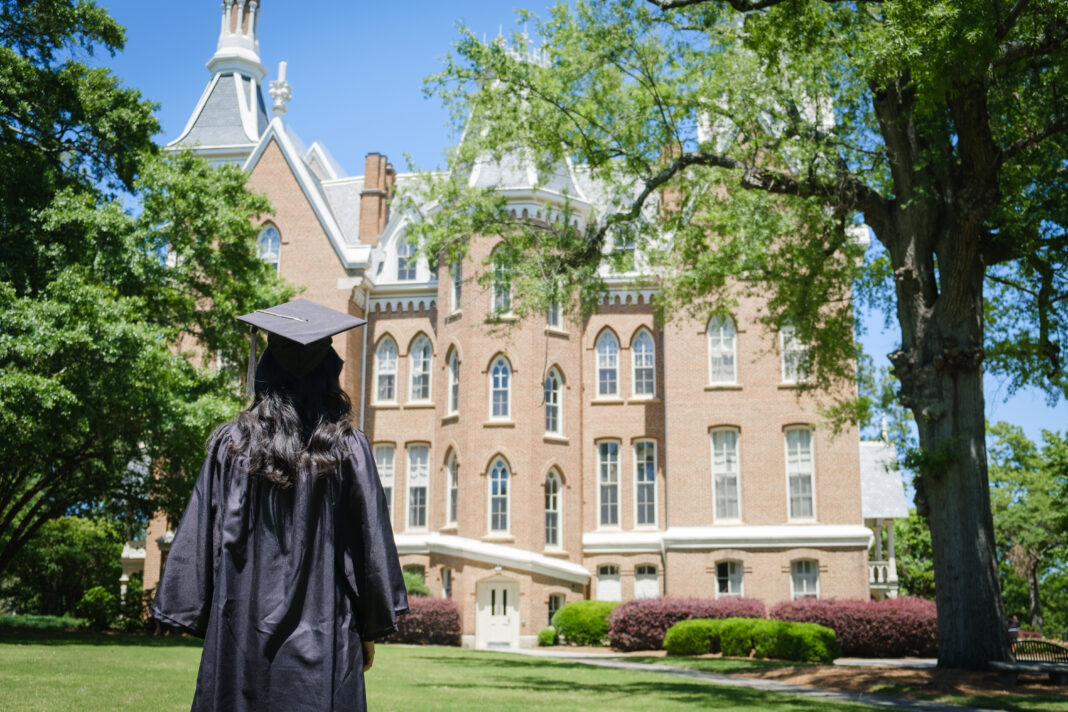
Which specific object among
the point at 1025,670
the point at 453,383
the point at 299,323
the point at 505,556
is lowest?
the point at 1025,670

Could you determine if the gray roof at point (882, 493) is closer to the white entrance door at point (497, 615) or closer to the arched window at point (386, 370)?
the white entrance door at point (497, 615)

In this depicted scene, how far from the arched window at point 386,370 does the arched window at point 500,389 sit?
4.11m

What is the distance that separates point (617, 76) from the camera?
16.7 metres

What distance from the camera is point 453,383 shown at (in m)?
31.0

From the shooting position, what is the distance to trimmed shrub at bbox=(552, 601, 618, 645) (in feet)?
87.2

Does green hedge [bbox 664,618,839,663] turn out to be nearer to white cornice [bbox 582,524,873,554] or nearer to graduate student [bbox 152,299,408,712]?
white cornice [bbox 582,524,873,554]

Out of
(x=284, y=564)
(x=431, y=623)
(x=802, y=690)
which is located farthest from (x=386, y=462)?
(x=284, y=564)

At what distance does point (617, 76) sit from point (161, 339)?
9.99 metres

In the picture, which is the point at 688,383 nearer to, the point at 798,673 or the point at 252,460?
the point at 798,673

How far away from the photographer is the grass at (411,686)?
986 centimetres

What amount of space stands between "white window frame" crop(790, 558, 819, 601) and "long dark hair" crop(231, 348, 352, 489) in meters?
25.9

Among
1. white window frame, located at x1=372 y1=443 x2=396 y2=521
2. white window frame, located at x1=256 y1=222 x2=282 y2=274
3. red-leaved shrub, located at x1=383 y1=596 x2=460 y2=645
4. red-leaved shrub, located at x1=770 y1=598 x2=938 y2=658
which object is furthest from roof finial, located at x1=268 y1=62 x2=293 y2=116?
red-leaved shrub, located at x1=770 y1=598 x2=938 y2=658

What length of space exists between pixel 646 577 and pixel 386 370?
10823 mm

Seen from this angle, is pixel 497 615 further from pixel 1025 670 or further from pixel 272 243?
pixel 1025 670
